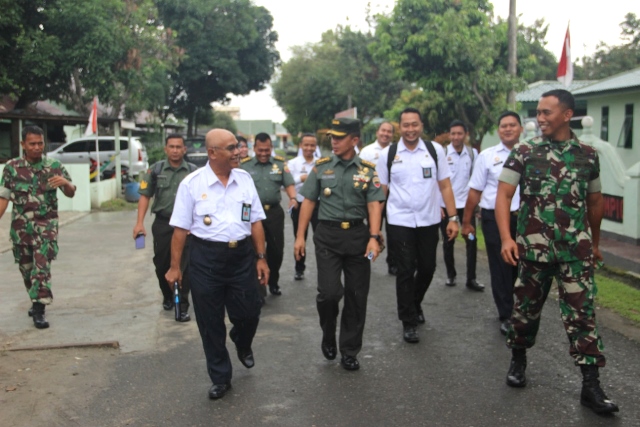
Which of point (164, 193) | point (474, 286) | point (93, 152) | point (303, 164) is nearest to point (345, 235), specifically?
point (164, 193)

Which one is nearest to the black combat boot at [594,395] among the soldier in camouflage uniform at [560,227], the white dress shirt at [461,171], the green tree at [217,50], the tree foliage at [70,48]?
the soldier in camouflage uniform at [560,227]

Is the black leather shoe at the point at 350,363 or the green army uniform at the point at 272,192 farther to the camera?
the green army uniform at the point at 272,192

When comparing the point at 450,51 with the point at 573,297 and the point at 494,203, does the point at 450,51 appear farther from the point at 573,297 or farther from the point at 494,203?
the point at 573,297

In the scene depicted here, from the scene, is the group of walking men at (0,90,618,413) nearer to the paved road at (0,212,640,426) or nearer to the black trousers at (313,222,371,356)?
the black trousers at (313,222,371,356)

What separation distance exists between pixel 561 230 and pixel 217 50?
4142 centimetres

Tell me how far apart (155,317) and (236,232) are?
2841 mm

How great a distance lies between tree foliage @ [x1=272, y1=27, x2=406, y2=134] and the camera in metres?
44.9

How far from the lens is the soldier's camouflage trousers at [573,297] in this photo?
4.71 metres

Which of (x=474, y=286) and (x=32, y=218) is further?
(x=474, y=286)

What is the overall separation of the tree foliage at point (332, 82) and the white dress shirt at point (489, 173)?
2848cm

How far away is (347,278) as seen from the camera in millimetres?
5891

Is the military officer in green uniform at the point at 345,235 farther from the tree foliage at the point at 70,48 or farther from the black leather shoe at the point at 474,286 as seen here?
the tree foliage at the point at 70,48

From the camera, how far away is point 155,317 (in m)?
7.60

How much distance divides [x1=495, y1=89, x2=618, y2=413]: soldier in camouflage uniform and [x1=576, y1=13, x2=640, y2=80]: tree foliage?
4301 cm
